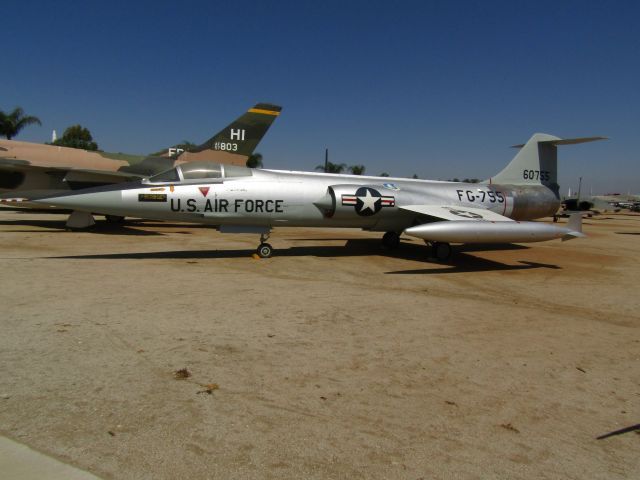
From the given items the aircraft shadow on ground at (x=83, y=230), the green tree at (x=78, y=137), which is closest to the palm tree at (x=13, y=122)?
the green tree at (x=78, y=137)

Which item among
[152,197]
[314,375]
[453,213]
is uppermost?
[152,197]

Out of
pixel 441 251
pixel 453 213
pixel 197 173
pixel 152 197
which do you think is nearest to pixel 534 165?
pixel 453 213

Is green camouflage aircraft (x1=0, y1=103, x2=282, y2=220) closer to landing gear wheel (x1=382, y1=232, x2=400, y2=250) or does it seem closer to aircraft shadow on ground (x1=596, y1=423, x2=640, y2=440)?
landing gear wheel (x1=382, y1=232, x2=400, y2=250)

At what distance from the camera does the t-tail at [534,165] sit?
44.4 ft

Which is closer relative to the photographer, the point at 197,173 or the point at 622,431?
the point at 622,431

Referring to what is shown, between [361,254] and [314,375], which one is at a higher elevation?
[361,254]

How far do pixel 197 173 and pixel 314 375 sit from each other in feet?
22.0

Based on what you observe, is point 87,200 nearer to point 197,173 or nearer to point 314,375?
point 197,173

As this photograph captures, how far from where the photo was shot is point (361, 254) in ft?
36.5

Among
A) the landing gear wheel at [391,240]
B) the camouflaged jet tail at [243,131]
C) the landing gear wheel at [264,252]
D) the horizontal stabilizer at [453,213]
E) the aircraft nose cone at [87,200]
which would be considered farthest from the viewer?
the camouflaged jet tail at [243,131]

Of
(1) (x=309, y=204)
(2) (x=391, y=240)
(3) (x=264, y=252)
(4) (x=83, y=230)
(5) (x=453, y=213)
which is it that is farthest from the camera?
(4) (x=83, y=230)

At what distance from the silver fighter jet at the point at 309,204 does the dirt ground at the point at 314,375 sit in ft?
5.23

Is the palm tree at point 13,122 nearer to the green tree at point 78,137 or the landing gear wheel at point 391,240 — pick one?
the green tree at point 78,137

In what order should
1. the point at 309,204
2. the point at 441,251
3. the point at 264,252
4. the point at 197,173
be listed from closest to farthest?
the point at 197,173
the point at 264,252
the point at 309,204
the point at 441,251
